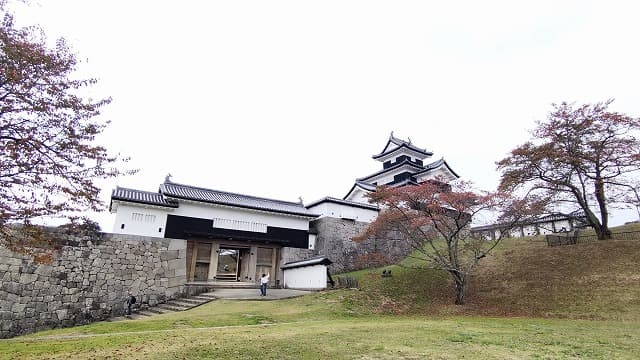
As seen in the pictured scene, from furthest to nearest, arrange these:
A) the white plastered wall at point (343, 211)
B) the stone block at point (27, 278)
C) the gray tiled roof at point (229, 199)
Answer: the white plastered wall at point (343, 211), the gray tiled roof at point (229, 199), the stone block at point (27, 278)

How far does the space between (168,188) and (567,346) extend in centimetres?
1886

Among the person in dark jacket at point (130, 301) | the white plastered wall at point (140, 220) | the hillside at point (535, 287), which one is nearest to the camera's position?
the hillside at point (535, 287)

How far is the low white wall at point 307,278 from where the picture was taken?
55.8 feet

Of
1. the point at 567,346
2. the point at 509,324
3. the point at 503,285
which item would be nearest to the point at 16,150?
the point at 567,346

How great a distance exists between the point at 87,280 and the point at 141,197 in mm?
4575

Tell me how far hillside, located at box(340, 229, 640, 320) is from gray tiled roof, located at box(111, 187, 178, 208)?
11.1 meters

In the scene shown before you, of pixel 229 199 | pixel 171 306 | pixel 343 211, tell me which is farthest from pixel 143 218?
pixel 343 211

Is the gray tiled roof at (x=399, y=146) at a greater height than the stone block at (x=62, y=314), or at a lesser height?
greater

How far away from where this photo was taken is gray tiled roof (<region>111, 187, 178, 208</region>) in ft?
55.5

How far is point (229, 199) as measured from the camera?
21.1 m

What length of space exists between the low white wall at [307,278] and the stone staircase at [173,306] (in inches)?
190

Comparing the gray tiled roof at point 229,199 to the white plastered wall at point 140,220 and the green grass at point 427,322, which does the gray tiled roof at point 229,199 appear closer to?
the white plastered wall at point 140,220

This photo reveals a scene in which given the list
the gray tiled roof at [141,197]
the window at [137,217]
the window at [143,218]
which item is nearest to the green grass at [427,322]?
the window at [143,218]

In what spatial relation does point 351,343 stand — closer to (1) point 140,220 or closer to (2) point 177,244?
(2) point 177,244
